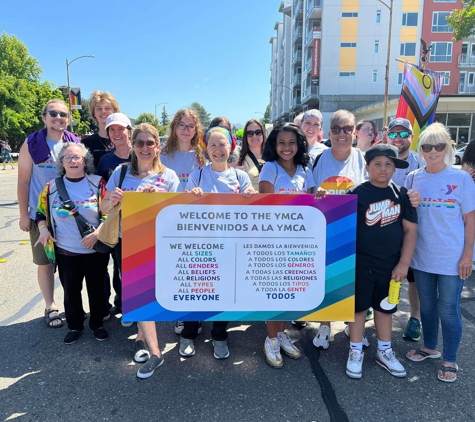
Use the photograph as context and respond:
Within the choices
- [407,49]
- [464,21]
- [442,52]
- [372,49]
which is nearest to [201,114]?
[372,49]

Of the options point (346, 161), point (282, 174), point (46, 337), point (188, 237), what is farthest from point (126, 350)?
point (346, 161)

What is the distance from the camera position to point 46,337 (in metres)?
3.59

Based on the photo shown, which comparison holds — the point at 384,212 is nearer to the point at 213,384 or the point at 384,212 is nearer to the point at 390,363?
the point at 390,363

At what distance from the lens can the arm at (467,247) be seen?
285cm

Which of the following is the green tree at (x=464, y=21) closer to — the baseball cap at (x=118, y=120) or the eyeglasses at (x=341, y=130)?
the eyeglasses at (x=341, y=130)

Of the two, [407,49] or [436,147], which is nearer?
[436,147]

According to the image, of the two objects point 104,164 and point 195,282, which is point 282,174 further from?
point 104,164

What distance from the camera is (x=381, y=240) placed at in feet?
9.63

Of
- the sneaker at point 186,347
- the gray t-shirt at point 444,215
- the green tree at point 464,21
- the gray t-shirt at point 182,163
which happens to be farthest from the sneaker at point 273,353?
the green tree at point 464,21

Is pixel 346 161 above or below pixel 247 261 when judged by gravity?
above

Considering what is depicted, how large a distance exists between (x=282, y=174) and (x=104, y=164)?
5.93ft

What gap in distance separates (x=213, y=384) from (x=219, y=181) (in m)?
1.68

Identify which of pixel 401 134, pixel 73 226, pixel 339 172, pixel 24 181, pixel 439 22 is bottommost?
pixel 73 226

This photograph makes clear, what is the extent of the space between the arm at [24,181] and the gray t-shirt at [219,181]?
1733mm
